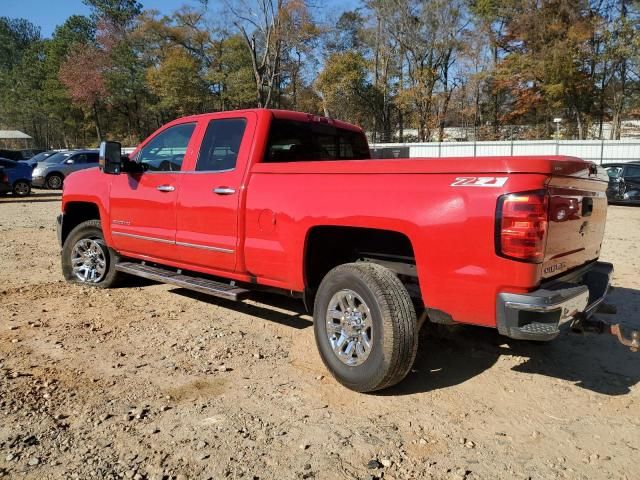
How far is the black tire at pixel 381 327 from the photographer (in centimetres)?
337

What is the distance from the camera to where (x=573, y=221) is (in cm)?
329

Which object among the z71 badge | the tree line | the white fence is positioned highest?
the tree line

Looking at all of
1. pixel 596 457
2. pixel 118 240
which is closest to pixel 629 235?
pixel 596 457

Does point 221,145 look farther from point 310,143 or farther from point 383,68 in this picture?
point 383,68

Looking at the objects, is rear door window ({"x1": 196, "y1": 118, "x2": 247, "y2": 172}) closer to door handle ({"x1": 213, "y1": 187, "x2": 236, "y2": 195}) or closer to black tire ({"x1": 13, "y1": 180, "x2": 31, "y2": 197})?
door handle ({"x1": 213, "y1": 187, "x2": 236, "y2": 195})

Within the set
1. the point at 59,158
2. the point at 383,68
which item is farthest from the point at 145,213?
the point at 383,68

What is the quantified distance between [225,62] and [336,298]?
49095 millimetres

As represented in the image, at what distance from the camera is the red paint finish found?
3018 mm

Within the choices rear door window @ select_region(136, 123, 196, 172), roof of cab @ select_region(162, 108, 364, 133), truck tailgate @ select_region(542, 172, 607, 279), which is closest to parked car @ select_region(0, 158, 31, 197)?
rear door window @ select_region(136, 123, 196, 172)

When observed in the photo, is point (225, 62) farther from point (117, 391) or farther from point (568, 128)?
point (117, 391)

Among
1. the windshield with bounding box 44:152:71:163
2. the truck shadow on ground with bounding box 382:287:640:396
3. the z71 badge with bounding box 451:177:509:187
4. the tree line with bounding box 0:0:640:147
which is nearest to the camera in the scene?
the z71 badge with bounding box 451:177:509:187

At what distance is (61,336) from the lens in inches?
185

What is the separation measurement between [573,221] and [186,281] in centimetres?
326

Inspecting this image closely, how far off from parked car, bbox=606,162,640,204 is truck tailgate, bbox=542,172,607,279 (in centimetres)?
1437
